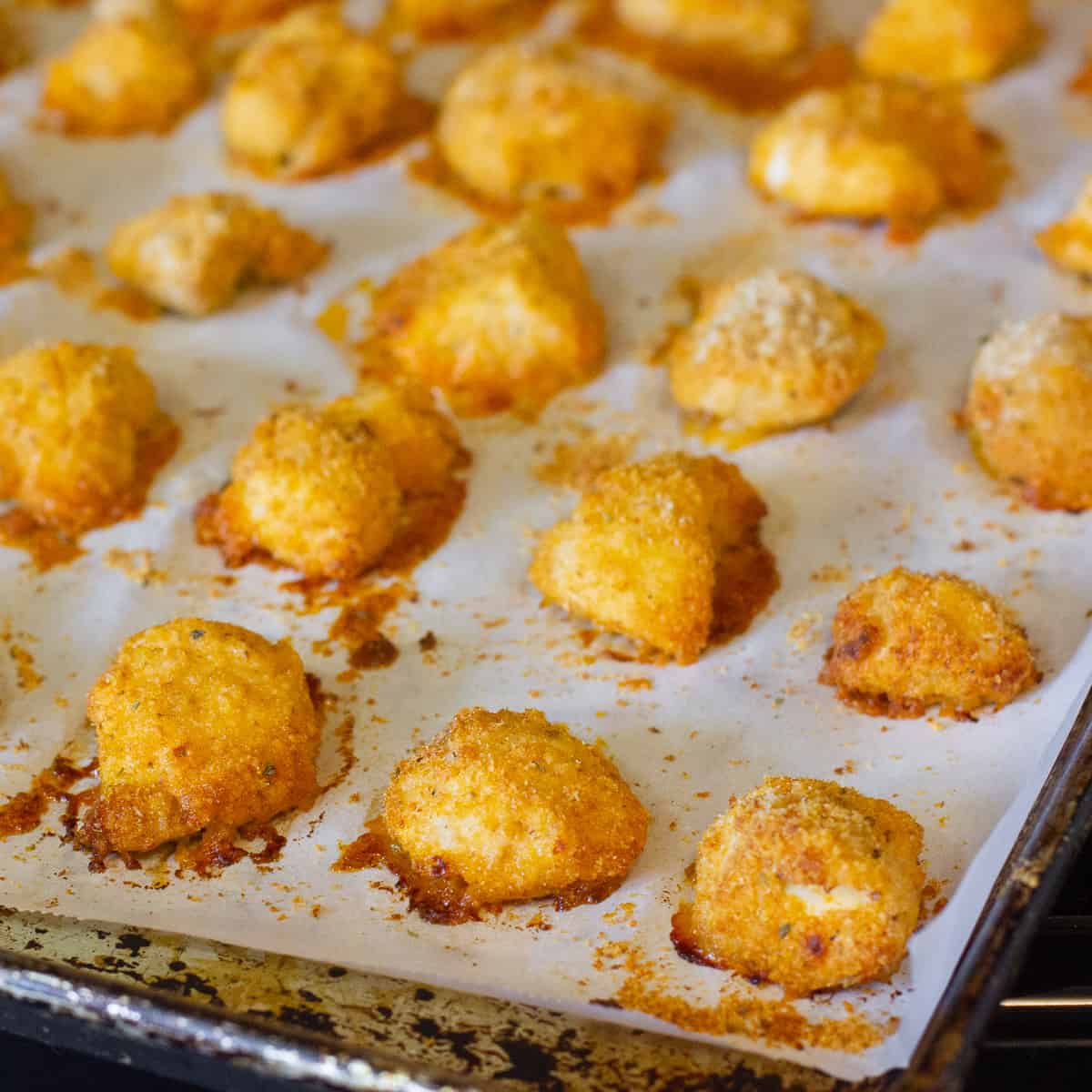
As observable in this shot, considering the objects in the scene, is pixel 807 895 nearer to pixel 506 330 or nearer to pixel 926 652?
pixel 926 652

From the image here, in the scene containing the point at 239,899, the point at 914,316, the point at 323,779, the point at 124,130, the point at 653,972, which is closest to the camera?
the point at 653,972

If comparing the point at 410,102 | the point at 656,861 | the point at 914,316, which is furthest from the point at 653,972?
the point at 410,102

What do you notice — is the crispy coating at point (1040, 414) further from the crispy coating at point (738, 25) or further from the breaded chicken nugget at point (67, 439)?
the breaded chicken nugget at point (67, 439)

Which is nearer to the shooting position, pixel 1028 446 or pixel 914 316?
pixel 1028 446

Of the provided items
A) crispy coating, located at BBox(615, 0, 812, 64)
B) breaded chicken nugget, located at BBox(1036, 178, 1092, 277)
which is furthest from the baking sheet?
crispy coating, located at BBox(615, 0, 812, 64)

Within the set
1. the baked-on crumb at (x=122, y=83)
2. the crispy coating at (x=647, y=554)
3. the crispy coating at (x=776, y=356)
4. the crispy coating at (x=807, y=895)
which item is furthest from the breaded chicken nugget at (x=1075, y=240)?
the baked-on crumb at (x=122, y=83)

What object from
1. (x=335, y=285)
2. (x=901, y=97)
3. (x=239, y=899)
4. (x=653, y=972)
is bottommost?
(x=239, y=899)

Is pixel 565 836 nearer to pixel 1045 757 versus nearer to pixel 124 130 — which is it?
pixel 1045 757
